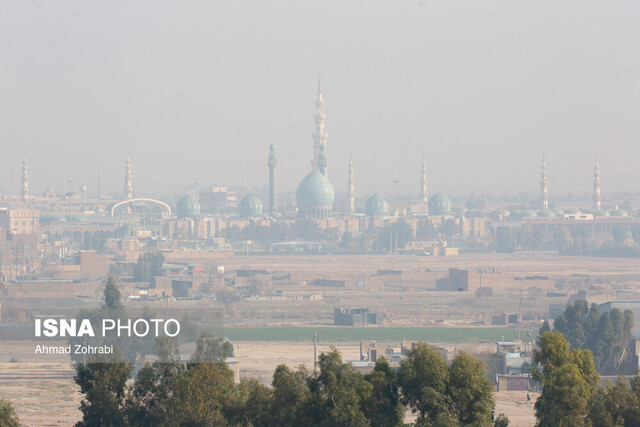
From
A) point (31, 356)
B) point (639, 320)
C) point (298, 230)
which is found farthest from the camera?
point (298, 230)

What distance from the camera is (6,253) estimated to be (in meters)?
60.7

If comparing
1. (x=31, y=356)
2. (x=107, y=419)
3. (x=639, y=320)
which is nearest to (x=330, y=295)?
(x=639, y=320)

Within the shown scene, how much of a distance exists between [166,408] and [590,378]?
4.98 meters

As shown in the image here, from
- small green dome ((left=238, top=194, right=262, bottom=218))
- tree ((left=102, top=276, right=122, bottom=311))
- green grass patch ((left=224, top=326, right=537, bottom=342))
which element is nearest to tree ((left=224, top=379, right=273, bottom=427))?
tree ((left=102, top=276, right=122, bottom=311))

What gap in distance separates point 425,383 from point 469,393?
506mm

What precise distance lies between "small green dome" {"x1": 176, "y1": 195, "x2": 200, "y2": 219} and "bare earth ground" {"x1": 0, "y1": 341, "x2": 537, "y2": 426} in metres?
61.5

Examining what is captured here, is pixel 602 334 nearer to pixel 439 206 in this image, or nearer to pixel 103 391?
pixel 103 391

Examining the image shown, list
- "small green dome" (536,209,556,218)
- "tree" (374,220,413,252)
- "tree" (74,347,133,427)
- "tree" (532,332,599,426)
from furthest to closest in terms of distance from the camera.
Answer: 1. "small green dome" (536,209,556,218)
2. "tree" (374,220,413,252)
3. "tree" (74,347,133,427)
4. "tree" (532,332,599,426)

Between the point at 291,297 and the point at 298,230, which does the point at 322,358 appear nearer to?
the point at 291,297

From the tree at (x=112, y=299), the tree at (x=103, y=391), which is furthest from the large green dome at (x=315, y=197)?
the tree at (x=103, y=391)

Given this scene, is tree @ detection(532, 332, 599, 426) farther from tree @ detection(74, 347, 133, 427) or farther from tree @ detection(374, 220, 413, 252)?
tree @ detection(374, 220, 413, 252)

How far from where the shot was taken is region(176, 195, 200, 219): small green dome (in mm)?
92188

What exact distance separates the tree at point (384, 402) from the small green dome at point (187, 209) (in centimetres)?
7771

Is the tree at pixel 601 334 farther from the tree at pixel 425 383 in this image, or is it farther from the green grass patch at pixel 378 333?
the tree at pixel 425 383
